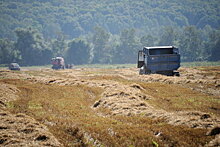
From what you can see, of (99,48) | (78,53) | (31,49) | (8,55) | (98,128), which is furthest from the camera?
(99,48)

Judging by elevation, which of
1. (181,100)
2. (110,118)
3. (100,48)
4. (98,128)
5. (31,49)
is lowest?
(110,118)

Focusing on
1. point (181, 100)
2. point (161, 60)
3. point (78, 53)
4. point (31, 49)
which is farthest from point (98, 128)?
point (78, 53)

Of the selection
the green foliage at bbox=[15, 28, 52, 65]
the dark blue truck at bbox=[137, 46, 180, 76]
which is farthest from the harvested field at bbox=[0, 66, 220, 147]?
the green foliage at bbox=[15, 28, 52, 65]

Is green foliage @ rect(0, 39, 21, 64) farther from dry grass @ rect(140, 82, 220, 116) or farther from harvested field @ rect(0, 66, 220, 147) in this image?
dry grass @ rect(140, 82, 220, 116)

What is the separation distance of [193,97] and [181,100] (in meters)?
1.33

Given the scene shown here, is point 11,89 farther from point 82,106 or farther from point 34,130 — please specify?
point 34,130

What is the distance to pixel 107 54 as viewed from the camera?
159000 mm

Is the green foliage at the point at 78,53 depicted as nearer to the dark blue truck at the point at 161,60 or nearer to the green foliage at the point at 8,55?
the green foliage at the point at 8,55

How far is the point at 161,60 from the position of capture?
4128 centimetres

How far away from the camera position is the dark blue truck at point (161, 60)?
135ft

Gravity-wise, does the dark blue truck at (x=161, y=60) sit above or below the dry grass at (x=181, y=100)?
above

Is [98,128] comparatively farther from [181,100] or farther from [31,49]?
[31,49]

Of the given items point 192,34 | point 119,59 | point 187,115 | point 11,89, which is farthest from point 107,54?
point 187,115

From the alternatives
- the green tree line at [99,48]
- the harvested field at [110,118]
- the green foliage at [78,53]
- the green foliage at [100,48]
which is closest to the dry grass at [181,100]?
the harvested field at [110,118]
